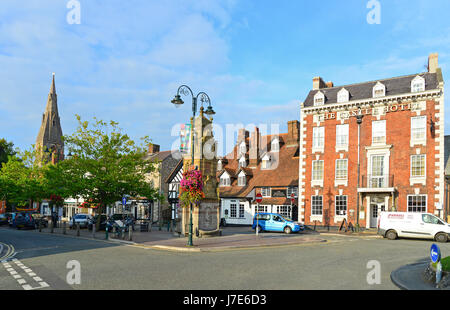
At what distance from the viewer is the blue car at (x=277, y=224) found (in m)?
29.2

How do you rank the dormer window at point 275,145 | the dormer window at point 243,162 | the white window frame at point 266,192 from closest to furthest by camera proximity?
the white window frame at point 266,192, the dormer window at point 275,145, the dormer window at point 243,162

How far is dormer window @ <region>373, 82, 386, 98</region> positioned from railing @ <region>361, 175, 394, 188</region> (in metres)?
7.17

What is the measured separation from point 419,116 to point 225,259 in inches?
955

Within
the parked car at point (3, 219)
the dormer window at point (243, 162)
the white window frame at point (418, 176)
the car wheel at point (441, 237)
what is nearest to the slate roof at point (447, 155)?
the white window frame at point (418, 176)

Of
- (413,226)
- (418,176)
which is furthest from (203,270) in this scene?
(418,176)

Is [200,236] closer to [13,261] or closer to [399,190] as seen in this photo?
[13,261]

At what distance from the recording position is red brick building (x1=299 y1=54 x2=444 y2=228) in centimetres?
2995

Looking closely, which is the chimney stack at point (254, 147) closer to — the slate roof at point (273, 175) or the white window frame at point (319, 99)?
the slate roof at point (273, 175)

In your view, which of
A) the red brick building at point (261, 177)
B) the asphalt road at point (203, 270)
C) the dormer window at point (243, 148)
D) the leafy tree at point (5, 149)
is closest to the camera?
A: the asphalt road at point (203, 270)

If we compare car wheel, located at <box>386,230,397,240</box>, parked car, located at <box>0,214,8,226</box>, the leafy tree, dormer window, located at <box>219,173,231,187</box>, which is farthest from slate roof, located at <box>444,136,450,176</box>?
the leafy tree

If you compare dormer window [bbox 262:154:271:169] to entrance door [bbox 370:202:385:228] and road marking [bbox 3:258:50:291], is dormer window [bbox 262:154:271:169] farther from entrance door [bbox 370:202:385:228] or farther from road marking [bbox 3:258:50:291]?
road marking [bbox 3:258:50:291]

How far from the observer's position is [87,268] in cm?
1167

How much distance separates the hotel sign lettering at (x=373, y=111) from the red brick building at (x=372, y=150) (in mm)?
76
